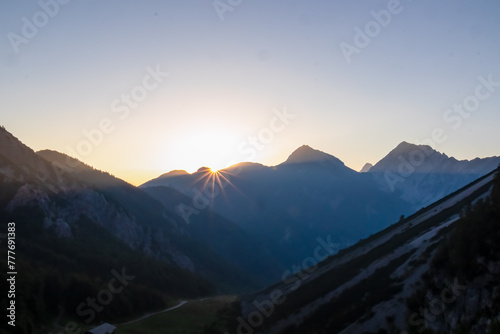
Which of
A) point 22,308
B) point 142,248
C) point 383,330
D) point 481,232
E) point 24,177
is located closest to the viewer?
point 481,232

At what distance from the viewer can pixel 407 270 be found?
50469mm

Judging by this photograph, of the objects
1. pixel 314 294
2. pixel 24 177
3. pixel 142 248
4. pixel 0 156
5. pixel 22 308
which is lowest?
pixel 314 294

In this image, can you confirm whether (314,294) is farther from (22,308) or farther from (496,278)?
(22,308)

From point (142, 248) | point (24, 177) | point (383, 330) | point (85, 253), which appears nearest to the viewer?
point (383, 330)

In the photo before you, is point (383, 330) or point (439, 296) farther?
point (383, 330)

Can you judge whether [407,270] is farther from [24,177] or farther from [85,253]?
[24,177]

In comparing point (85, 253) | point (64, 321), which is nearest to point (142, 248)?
point (85, 253)

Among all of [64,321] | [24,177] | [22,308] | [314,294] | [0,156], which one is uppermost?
[0,156]

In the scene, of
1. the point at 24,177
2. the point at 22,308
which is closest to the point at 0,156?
the point at 24,177

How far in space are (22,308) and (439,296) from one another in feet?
204

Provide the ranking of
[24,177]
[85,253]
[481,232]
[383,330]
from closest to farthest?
[481,232]
[383,330]
[85,253]
[24,177]

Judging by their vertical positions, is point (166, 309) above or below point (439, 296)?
above

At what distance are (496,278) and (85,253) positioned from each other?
11856 centimetres

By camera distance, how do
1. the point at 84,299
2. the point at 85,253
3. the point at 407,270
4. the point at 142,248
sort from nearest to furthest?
the point at 407,270 < the point at 84,299 < the point at 85,253 < the point at 142,248
